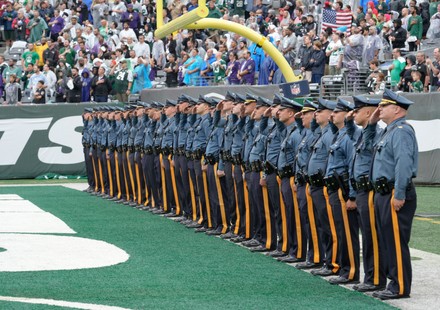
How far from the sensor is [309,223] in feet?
35.0

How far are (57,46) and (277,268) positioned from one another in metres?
21.0

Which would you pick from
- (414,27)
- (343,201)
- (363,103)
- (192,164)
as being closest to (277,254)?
(343,201)

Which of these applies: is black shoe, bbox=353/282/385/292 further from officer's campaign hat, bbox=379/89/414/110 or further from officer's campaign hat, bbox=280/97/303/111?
officer's campaign hat, bbox=280/97/303/111

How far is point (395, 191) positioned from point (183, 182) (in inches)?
294

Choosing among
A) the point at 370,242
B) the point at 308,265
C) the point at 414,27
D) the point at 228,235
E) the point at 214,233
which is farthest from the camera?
the point at 414,27

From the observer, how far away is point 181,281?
963cm

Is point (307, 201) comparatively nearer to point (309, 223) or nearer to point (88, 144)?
→ point (309, 223)

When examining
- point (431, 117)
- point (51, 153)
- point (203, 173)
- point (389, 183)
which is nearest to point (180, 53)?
point (51, 153)

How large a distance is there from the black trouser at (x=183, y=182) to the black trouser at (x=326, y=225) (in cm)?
550

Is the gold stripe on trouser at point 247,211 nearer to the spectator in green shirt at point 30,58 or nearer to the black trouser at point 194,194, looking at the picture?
the black trouser at point 194,194

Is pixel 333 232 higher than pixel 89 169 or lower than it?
higher

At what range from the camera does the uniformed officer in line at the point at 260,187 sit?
12.1 metres

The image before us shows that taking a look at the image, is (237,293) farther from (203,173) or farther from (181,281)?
(203,173)

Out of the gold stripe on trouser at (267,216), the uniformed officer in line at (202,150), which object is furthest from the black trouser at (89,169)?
the gold stripe on trouser at (267,216)
